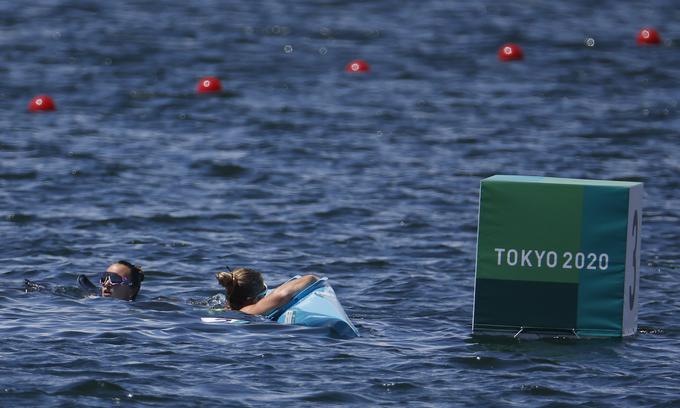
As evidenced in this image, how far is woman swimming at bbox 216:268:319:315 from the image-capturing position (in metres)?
12.1

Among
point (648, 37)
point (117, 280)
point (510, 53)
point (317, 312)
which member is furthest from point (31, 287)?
point (648, 37)

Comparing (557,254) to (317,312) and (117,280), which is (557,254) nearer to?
(317,312)

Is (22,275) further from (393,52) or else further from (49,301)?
(393,52)

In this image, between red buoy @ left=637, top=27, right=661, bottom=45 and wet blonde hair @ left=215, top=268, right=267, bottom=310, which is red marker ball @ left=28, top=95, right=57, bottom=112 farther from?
red buoy @ left=637, top=27, right=661, bottom=45

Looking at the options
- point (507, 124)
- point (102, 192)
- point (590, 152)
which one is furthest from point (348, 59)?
point (102, 192)

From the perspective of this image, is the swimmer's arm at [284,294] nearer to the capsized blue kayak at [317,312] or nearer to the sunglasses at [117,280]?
the capsized blue kayak at [317,312]

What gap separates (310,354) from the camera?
36.2 feet

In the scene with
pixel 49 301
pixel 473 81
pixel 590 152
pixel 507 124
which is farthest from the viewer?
pixel 473 81

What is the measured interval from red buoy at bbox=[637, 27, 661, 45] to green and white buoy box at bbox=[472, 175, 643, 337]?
2264 cm

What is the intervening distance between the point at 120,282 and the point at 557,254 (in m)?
4.23

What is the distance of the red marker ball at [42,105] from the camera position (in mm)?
24625

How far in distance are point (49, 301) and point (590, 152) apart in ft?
37.6

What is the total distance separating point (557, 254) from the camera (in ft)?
36.6

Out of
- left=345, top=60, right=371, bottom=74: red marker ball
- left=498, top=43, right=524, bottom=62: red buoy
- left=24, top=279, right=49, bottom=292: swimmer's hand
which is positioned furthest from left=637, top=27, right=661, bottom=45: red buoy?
left=24, top=279, right=49, bottom=292: swimmer's hand
